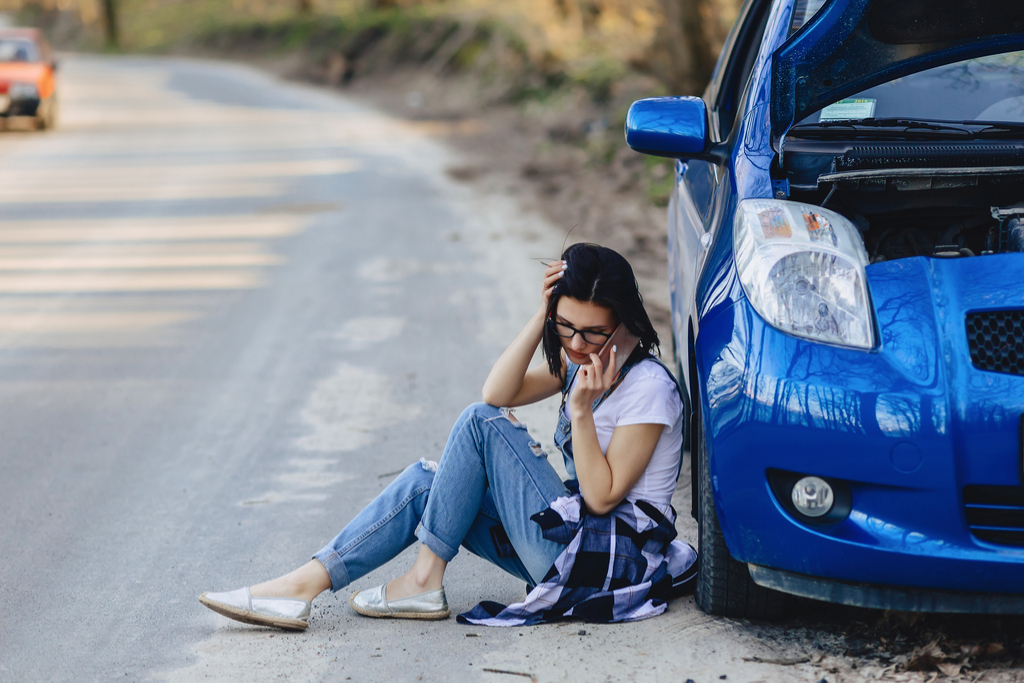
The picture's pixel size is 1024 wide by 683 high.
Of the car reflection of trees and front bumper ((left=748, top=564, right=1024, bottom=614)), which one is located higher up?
the car reflection of trees

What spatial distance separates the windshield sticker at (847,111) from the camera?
11.2 feet

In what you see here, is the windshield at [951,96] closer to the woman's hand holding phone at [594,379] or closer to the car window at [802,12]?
the car window at [802,12]

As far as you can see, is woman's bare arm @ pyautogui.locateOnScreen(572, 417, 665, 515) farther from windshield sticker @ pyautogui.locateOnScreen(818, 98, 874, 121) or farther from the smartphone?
windshield sticker @ pyautogui.locateOnScreen(818, 98, 874, 121)

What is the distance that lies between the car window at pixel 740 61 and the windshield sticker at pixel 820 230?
4.00 ft

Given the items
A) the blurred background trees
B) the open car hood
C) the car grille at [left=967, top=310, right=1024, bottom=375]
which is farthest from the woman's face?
the blurred background trees

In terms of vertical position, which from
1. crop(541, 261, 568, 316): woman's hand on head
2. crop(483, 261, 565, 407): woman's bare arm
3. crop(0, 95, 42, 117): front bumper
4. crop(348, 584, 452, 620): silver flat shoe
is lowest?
crop(348, 584, 452, 620): silver flat shoe

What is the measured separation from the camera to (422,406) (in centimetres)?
517

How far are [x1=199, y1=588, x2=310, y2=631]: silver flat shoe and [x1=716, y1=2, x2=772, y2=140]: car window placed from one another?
232 cm

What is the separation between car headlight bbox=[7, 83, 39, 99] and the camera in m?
16.2

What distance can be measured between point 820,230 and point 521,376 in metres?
1.00

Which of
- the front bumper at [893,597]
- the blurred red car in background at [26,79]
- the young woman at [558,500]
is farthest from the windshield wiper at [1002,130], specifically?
the blurred red car in background at [26,79]

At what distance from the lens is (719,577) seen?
2.89 meters

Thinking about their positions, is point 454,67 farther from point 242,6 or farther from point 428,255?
point 242,6

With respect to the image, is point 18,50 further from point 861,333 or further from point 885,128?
point 861,333
